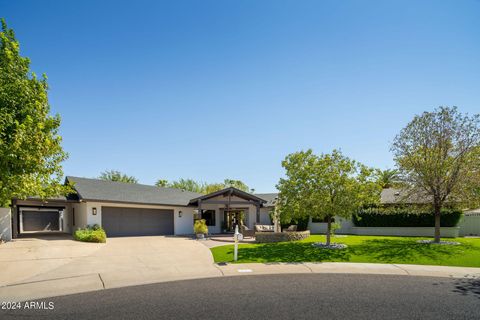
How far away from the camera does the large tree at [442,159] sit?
1795 centimetres

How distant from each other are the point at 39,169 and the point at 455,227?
27.5 m

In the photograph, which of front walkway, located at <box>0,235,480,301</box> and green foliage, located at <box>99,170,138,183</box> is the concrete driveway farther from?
green foliage, located at <box>99,170,138,183</box>

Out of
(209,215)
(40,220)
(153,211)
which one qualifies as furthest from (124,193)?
(40,220)

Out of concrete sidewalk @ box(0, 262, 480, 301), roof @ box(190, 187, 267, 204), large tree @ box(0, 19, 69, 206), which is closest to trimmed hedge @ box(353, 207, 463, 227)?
roof @ box(190, 187, 267, 204)

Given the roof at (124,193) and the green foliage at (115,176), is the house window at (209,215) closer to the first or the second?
the roof at (124,193)

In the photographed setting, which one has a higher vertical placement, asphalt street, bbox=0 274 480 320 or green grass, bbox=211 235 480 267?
asphalt street, bbox=0 274 480 320

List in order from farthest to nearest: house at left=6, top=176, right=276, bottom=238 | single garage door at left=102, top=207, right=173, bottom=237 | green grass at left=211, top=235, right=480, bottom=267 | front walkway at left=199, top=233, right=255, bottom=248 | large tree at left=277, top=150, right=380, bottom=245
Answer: single garage door at left=102, top=207, right=173, bottom=237
house at left=6, top=176, right=276, bottom=238
front walkway at left=199, top=233, right=255, bottom=248
large tree at left=277, top=150, right=380, bottom=245
green grass at left=211, top=235, right=480, bottom=267

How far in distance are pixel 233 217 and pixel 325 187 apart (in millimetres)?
17340

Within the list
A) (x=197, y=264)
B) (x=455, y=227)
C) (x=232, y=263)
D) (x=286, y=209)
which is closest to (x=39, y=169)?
(x=197, y=264)

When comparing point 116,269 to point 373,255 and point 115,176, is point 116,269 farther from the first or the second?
point 115,176

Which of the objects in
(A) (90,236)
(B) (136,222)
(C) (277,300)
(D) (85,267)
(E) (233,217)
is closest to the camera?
(C) (277,300)

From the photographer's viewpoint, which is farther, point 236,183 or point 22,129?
point 236,183

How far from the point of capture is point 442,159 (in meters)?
18.4

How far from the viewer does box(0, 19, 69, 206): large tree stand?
37.9 ft
